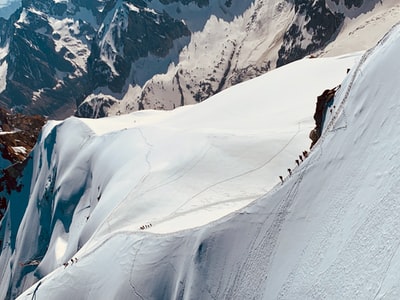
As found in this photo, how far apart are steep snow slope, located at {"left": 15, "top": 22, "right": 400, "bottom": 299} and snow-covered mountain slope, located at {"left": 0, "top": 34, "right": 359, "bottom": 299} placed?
10.6ft

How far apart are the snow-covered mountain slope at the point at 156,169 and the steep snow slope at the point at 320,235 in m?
3.23

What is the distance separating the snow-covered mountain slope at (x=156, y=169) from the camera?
27.0 m

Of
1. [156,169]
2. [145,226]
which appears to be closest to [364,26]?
[156,169]

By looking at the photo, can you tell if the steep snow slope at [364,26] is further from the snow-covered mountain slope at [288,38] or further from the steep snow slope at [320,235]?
the steep snow slope at [320,235]

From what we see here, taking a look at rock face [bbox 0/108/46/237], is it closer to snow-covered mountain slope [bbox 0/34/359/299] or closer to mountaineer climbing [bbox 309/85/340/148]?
snow-covered mountain slope [bbox 0/34/359/299]

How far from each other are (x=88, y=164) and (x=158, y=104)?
156 meters

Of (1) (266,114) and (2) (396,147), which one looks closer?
(2) (396,147)

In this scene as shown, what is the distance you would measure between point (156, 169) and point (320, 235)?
20.4 meters

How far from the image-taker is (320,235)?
14078 millimetres

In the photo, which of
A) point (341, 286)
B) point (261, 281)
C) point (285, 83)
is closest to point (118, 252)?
point (261, 281)

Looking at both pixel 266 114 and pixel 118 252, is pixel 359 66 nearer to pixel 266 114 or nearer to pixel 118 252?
pixel 118 252

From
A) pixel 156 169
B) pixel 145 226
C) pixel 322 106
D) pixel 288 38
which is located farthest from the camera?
pixel 288 38

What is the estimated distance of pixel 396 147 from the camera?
515 inches

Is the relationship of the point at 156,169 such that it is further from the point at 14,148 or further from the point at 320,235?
the point at 14,148
